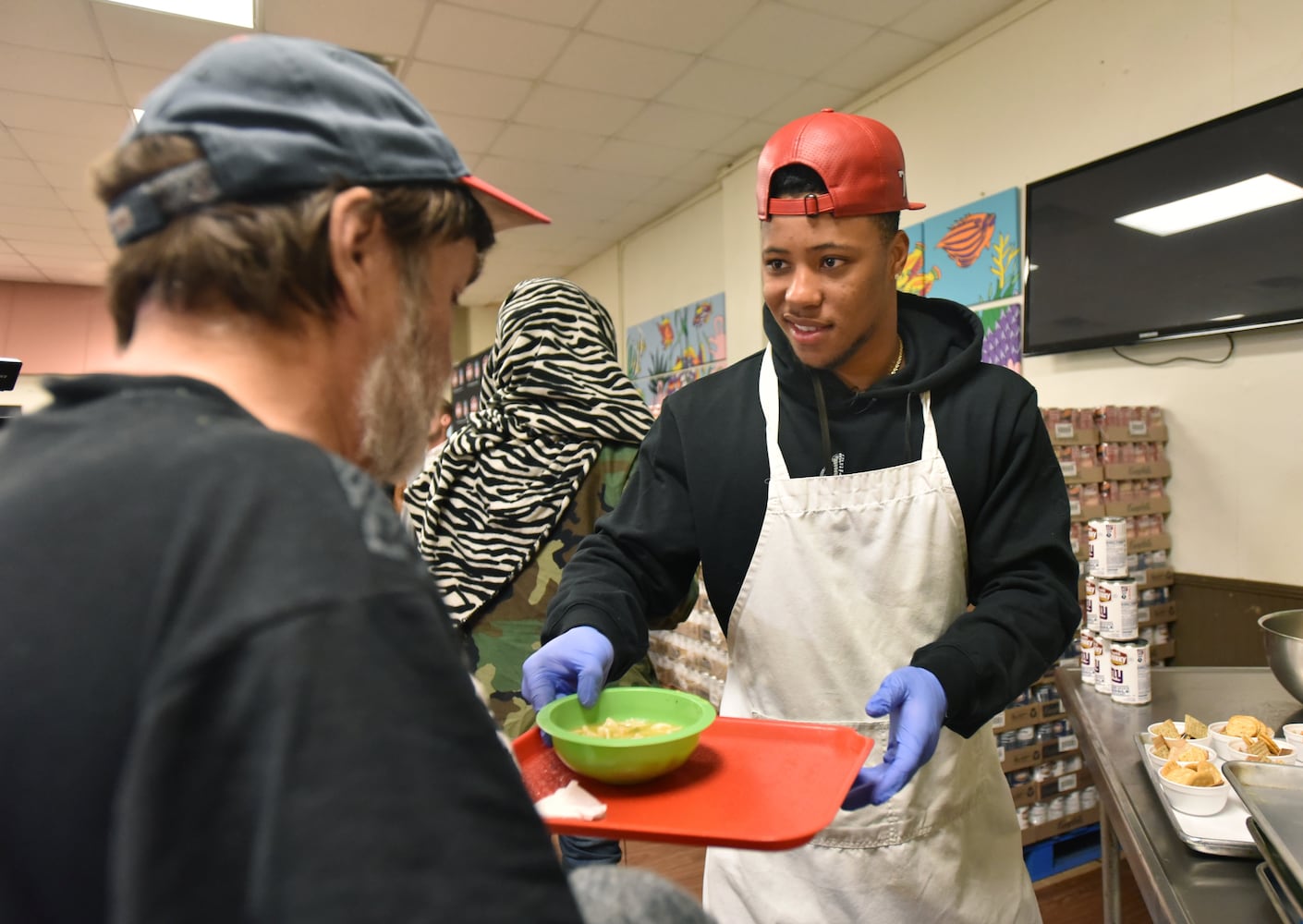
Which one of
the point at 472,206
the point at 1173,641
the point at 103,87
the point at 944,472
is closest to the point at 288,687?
the point at 472,206

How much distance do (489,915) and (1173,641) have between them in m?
3.42

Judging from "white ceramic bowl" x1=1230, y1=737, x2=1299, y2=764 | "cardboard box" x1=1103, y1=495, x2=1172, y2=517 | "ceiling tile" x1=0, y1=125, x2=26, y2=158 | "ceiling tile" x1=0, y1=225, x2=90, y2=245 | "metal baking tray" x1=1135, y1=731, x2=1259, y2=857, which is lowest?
"metal baking tray" x1=1135, y1=731, x2=1259, y2=857

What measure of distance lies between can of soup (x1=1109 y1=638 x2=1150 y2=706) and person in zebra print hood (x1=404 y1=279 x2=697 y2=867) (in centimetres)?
105

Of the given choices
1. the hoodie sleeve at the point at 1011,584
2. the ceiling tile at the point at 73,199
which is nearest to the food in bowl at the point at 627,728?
the hoodie sleeve at the point at 1011,584

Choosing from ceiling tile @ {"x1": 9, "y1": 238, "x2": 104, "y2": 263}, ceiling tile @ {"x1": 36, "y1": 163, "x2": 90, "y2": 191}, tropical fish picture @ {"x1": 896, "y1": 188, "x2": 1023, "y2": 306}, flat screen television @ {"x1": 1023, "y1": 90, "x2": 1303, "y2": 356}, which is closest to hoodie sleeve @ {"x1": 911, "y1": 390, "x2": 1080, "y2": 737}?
flat screen television @ {"x1": 1023, "y1": 90, "x2": 1303, "y2": 356}

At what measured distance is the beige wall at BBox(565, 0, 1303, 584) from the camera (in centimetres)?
271

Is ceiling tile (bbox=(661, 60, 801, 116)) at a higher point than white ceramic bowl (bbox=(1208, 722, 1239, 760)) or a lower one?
higher

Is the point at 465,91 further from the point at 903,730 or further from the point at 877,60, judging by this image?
the point at 903,730

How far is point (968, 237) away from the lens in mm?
3848

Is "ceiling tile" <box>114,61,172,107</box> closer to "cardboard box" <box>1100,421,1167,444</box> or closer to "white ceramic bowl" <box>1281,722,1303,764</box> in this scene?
"cardboard box" <box>1100,421,1167,444</box>

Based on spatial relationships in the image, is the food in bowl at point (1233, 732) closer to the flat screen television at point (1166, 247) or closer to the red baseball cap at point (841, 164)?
the red baseball cap at point (841, 164)

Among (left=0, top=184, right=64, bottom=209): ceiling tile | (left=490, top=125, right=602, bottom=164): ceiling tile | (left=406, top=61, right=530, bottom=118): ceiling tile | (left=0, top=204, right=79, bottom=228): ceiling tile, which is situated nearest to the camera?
(left=406, top=61, right=530, bottom=118): ceiling tile

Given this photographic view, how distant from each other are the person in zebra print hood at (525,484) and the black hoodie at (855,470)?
1.30 ft

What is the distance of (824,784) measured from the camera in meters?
1.06
